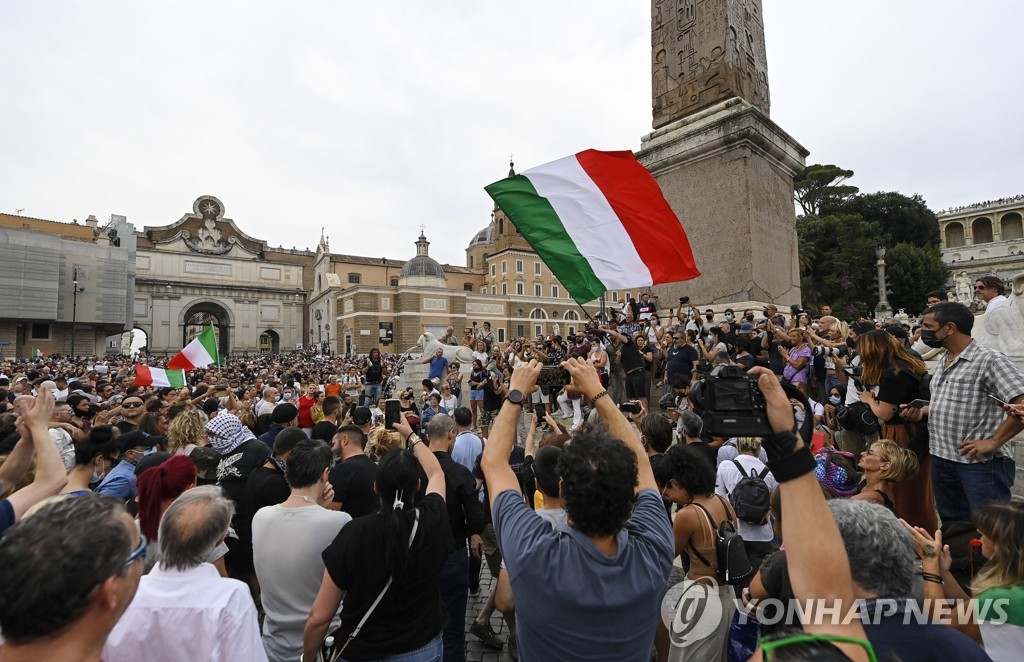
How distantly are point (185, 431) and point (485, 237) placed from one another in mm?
74804

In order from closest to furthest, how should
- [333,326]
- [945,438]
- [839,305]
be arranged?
1. [945,438]
2. [839,305]
3. [333,326]

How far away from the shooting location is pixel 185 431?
14.1 ft

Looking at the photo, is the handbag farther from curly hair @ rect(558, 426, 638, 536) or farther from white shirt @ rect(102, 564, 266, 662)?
curly hair @ rect(558, 426, 638, 536)

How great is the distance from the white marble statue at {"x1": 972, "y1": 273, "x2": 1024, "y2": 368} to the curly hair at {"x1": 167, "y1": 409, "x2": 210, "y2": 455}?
786 centimetres

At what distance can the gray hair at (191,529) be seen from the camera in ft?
6.23

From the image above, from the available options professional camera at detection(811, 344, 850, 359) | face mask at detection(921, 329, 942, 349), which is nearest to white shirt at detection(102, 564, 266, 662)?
face mask at detection(921, 329, 942, 349)

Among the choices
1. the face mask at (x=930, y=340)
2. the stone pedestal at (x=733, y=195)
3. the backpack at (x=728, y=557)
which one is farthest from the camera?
the stone pedestal at (x=733, y=195)

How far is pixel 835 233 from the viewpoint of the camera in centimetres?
3153

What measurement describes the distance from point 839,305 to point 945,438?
31258 millimetres

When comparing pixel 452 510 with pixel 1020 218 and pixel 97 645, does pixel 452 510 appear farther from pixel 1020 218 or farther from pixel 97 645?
pixel 1020 218

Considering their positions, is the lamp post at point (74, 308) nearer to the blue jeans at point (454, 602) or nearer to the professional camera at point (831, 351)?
the blue jeans at point (454, 602)

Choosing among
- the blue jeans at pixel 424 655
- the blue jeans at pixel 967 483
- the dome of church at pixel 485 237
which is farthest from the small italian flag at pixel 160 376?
the dome of church at pixel 485 237

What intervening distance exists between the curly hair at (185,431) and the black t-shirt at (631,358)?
5894 mm

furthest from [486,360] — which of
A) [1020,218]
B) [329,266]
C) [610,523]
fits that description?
[1020,218]
